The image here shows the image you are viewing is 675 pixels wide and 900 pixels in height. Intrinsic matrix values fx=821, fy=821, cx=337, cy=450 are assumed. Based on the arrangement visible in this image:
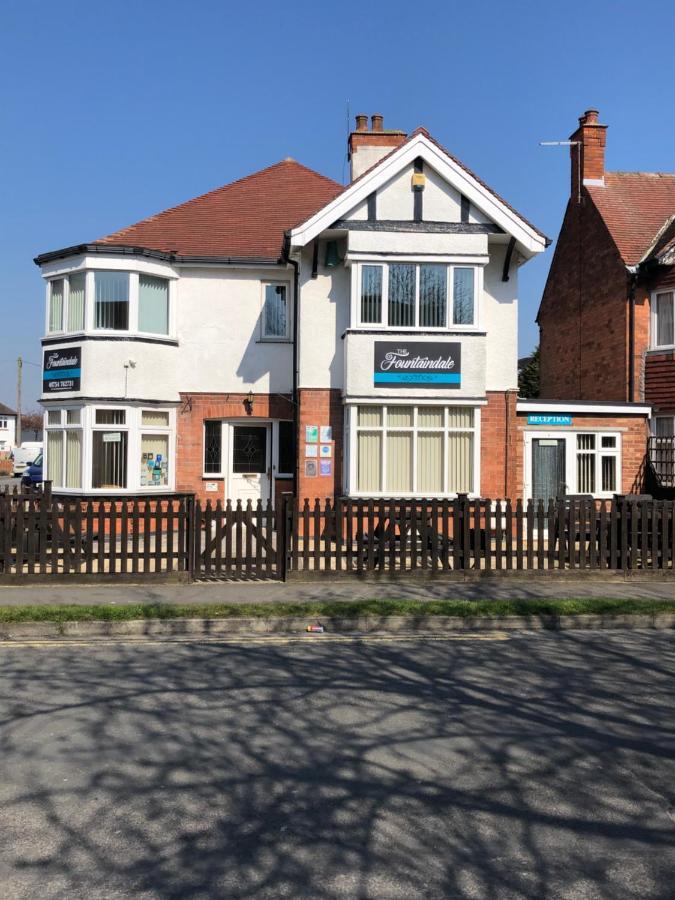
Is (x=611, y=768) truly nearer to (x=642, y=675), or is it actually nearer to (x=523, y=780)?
(x=523, y=780)

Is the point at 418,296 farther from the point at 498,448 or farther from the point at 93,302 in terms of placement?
the point at 93,302

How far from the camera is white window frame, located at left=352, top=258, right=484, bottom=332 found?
16.4 m

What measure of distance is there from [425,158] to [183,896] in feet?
49.7

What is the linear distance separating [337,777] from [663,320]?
61.1ft

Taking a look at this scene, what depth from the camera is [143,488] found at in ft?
57.1

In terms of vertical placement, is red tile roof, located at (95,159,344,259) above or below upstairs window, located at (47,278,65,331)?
above

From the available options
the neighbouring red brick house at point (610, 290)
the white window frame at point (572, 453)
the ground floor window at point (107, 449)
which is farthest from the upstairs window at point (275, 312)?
the neighbouring red brick house at point (610, 290)

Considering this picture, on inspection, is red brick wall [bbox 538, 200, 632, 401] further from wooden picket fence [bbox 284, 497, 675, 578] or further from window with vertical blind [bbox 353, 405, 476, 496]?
wooden picket fence [bbox 284, 497, 675, 578]

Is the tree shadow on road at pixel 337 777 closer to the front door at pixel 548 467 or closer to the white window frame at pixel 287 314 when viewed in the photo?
the front door at pixel 548 467

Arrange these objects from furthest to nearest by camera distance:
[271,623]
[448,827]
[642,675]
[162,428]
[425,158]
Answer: [162,428] → [425,158] → [271,623] → [642,675] → [448,827]

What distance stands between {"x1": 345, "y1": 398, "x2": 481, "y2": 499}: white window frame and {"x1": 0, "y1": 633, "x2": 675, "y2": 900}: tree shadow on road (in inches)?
326

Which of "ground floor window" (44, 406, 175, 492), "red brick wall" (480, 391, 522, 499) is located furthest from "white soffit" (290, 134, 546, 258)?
"ground floor window" (44, 406, 175, 492)

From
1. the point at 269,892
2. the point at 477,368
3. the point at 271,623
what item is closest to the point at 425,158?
the point at 477,368

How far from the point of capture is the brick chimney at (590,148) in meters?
24.5
